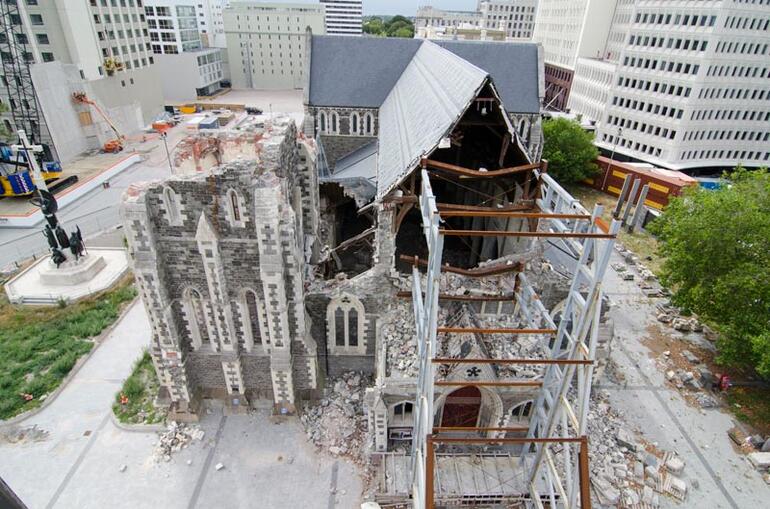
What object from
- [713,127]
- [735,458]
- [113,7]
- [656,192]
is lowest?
[735,458]

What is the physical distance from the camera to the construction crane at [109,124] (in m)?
55.8

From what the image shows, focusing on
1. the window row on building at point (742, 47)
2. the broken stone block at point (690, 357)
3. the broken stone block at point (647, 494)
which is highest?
the window row on building at point (742, 47)

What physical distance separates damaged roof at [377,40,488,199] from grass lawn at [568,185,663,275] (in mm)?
15552

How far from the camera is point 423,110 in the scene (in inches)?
893

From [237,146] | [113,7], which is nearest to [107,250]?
[237,146]

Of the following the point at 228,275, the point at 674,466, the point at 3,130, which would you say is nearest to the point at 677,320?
the point at 674,466

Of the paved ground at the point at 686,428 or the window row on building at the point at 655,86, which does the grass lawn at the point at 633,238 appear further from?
the window row on building at the point at 655,86

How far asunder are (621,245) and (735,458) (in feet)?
70.5

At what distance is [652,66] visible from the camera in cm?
5453

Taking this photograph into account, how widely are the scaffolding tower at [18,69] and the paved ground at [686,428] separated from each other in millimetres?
58361

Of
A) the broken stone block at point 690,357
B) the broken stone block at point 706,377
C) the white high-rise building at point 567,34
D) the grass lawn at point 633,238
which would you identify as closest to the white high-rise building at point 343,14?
the white high-rise building at point 567,34

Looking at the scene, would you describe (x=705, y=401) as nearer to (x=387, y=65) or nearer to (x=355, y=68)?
(x=387, y=65)

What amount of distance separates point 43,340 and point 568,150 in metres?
47.6

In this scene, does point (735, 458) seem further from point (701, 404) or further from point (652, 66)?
point (652, 66)
